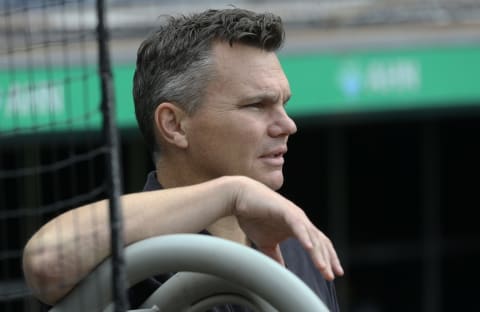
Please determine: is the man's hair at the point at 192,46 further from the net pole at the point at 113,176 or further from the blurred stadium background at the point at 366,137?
the blurred stadium background at the point at 366,137

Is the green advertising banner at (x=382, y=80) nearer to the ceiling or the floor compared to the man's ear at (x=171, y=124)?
nearer to the floor

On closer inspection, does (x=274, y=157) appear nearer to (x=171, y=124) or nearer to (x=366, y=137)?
(x=171, y=124)

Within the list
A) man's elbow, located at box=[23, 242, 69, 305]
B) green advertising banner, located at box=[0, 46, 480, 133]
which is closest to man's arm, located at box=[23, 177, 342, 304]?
man's elbow, located at box=[23, 242, 69, 305]

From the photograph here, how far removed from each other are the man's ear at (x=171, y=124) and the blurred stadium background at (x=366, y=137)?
4.56 meters

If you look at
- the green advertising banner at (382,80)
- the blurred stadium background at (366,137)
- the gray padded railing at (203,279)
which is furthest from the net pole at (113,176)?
the green advertising banner at (382,80)

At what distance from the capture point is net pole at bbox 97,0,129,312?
73.2 inches

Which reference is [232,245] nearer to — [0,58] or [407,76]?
[0,58]

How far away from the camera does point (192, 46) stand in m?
2.31

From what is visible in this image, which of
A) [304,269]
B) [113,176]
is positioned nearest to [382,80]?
[304,269]

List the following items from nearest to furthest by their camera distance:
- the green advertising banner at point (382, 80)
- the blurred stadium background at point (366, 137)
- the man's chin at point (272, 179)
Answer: the man's chin at point (272, 179) < the blurred stadium background at point (366, 137) < the green advertising banner at point (382, 80)

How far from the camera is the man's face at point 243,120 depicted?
227cm

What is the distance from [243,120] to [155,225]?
0.39 m

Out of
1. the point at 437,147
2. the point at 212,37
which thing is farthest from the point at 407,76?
the point at 212,37

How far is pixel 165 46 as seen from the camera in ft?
7.59
